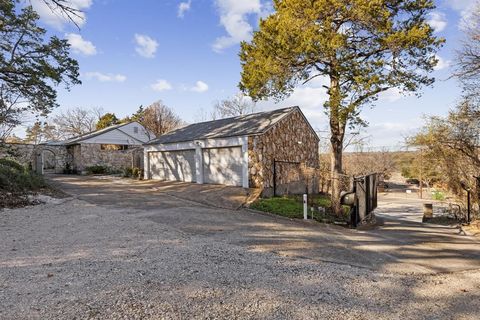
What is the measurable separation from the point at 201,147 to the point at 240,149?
10.2ft

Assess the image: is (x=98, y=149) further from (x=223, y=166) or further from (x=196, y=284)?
(x=196, y=284)

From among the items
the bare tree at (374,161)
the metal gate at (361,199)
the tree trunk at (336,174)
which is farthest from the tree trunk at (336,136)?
the bare tree at (374,161)

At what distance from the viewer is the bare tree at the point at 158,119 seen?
133 feet

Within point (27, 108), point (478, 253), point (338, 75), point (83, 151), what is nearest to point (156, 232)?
point (478, 253)

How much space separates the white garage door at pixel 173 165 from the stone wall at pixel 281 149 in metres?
5.07

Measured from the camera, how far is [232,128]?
58.6ft

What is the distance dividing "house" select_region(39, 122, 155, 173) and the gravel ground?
70.8 ft

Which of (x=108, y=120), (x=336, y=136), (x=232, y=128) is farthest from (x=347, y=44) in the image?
(x=108, y=120)

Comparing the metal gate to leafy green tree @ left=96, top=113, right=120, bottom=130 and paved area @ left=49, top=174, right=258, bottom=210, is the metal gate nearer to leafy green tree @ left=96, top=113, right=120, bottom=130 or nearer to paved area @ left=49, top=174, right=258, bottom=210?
paved area @ left=49, top=174, right=258, bottom=210

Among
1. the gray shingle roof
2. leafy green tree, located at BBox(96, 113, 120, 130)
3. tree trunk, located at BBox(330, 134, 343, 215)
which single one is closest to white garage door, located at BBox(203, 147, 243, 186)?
the gray shingle roof

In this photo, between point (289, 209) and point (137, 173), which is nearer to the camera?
point (289, 209)

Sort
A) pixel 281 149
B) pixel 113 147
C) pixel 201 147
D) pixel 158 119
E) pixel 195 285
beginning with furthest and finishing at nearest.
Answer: pixel 158 119 < pixel 113 147 < pixel 201 147 < pixel 281 149 < pixel 195 285

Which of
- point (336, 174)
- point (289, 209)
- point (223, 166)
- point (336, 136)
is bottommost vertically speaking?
point (289, 209)

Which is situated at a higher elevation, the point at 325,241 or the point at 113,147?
the point at 113,147
